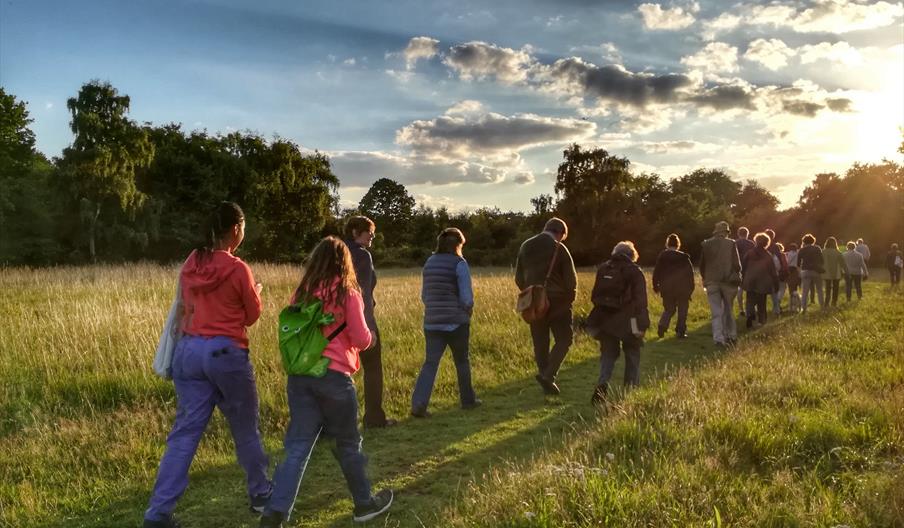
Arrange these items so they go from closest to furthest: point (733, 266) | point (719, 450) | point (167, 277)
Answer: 1. point (719, 450)
2. point (733, 266)
3. point (167, 277)

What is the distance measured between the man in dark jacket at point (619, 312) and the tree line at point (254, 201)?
3358 cm

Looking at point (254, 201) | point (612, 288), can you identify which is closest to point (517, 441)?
point (612, 288)

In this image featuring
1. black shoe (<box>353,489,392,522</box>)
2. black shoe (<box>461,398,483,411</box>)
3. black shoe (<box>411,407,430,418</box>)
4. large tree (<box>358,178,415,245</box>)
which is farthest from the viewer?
large tree (<box>358,178,415,245</box>)

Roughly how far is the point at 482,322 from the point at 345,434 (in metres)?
8.78

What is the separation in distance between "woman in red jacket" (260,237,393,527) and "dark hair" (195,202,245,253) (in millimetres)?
619

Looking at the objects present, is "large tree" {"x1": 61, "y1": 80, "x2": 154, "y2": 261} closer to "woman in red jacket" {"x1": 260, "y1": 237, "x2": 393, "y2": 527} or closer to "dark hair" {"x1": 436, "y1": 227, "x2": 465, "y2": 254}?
"dark hair" {"x1": 436, "y1": 227, "x2": 465, "y2": 254}

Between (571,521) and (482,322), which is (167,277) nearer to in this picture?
(482,322)

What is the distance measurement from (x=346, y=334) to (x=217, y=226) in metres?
1.17

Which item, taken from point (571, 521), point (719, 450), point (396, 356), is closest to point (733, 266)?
point (396, 356)

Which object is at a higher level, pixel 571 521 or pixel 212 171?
pixel 212 171

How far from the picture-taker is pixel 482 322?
13.0 m

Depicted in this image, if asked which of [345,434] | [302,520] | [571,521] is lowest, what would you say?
[302,520]

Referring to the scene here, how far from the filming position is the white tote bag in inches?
175

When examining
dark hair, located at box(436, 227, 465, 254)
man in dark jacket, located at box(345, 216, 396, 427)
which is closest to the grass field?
man in dark jacket, located at box(345, 216, 396, 427)
